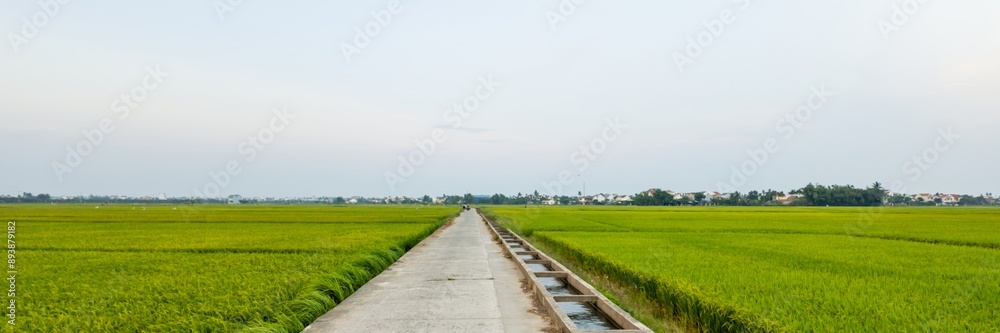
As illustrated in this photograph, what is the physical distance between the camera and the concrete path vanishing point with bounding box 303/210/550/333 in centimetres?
693

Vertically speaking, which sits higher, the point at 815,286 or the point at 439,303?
the point at 815,286

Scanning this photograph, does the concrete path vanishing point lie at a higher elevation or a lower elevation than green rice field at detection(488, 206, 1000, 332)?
lower

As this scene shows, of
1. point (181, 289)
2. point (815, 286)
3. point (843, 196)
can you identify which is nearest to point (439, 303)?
point (181, 289)

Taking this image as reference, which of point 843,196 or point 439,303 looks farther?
point 843,196

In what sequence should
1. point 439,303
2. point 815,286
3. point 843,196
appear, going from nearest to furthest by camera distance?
point 815,286, point 439,303, point 843,196

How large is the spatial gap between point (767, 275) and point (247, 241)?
17.6 meters

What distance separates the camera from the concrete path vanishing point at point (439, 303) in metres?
6.93

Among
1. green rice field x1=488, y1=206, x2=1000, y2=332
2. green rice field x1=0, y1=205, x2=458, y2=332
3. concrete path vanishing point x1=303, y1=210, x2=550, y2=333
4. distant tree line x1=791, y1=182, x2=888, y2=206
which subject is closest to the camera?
green rice field x1=488, y1=206, x2=1000, y2=332

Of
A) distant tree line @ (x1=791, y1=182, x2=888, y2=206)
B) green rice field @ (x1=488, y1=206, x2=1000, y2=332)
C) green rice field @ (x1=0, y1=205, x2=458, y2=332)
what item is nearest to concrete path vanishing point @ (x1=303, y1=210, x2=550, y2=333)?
green rice field @ (x1=0, y1=205, x2=458, y2=332)

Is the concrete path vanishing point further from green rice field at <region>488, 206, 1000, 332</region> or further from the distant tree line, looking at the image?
the distant tree line

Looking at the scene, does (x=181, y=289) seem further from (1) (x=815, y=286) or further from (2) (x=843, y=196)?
(2) (x=843, y=196)

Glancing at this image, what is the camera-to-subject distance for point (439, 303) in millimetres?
8438

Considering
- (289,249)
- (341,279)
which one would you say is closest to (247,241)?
(289,249)

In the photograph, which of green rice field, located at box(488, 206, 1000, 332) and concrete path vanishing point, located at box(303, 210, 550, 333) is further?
concrete path vanishing point, located at box(303, 210, 550, 333)
